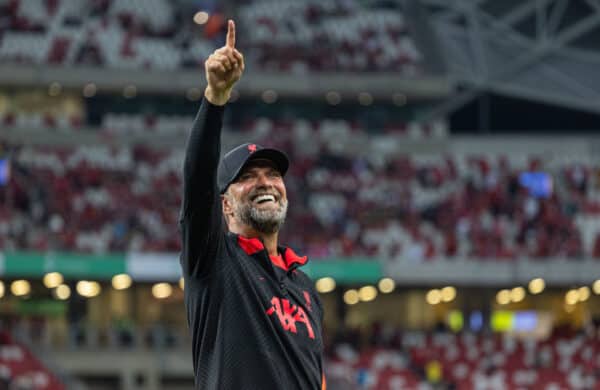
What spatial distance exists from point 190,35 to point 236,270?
35.8 m

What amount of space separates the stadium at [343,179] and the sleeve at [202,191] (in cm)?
2222

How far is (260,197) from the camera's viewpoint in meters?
4.71

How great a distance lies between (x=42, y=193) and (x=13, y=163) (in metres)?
2.13

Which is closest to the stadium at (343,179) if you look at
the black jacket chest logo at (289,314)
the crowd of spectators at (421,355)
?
the crowd of spectators at (421,355)

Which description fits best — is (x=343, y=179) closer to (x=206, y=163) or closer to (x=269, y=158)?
(x=269, y=158)

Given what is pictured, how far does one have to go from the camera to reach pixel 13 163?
33.3 metres

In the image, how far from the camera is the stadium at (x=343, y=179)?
30.2 meters

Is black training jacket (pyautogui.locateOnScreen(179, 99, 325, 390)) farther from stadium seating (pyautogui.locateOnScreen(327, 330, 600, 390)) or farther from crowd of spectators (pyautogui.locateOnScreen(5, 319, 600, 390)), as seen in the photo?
stadium seating (pyautogui.locateOnScreen(327, 330, 600, 390))

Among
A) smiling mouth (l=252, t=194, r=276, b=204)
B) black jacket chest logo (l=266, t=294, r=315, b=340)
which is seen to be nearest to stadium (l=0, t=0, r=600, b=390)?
black jacket chest logo (l=266, t=294, r=315, b=340)

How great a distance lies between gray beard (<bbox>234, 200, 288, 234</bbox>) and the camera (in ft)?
15.4

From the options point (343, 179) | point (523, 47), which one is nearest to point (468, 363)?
point (343, 179)

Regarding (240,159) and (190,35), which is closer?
(240,159)

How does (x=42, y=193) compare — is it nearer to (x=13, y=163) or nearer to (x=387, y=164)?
(x=13, y=163)

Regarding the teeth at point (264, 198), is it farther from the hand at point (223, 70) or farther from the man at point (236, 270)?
the hand at point (223, 70)
